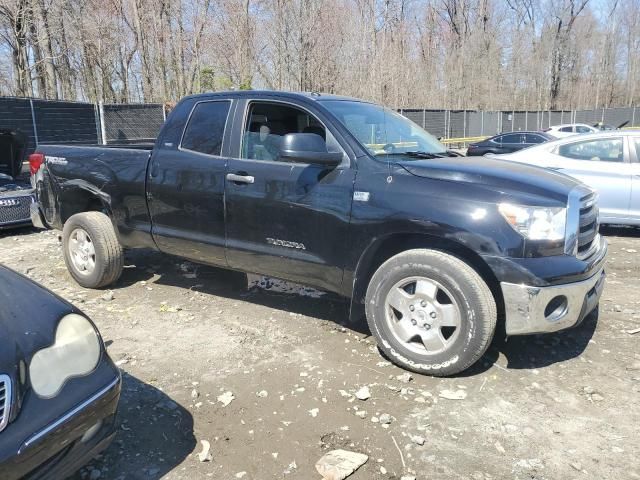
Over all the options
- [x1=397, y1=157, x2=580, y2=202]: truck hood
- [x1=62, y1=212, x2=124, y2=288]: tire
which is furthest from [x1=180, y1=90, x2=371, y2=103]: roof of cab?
[x1=62, y1=212, x2=124, y2=288]: tire

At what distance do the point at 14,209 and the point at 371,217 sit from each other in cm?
637

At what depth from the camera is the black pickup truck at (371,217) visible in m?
3.31

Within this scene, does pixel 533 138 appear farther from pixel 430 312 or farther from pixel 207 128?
pixel 430 312

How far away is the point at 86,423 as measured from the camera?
7.41 ft

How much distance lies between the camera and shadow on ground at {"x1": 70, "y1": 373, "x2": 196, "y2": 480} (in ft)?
8.87

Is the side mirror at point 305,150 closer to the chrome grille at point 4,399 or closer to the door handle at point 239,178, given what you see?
the door handle at point 239,178

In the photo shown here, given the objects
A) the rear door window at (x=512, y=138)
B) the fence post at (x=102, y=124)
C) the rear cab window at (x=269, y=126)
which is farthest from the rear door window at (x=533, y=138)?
the rear cab window at (x=269, y=126)

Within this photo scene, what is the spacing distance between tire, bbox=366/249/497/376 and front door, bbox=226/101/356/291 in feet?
1.39

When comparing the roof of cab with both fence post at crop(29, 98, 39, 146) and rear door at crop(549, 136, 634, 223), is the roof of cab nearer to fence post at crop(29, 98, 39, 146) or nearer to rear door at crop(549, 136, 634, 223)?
rear door at crop(549, 136, 634, 223)

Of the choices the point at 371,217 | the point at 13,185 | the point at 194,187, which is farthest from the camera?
the point at 13,185

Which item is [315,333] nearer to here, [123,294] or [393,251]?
[393,251]

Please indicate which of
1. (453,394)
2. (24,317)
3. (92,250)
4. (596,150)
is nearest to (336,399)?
(453,394)

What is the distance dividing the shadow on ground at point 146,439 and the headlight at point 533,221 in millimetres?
2264

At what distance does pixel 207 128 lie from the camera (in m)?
4.59
